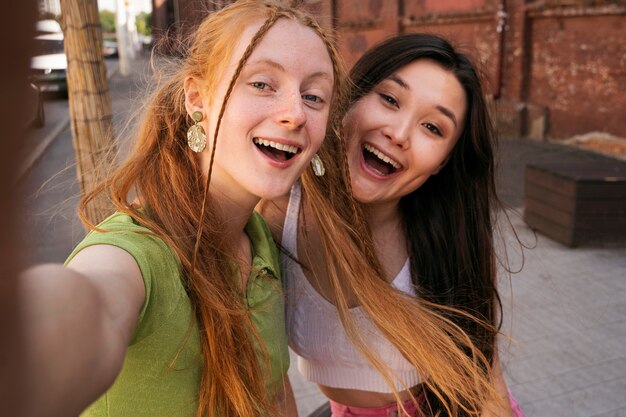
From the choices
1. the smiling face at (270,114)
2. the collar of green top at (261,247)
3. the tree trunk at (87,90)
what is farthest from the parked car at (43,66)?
the tree trunk at (87,90)

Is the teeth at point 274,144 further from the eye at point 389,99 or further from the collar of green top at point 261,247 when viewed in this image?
the eye at point 389,99

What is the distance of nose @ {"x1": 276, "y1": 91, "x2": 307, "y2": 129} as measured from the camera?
133 cm

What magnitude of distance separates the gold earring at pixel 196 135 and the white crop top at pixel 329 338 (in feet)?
1.88

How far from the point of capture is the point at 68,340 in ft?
1.46

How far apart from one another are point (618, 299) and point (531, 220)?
4.79 feet

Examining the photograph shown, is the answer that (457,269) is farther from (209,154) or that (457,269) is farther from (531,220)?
(531,220)

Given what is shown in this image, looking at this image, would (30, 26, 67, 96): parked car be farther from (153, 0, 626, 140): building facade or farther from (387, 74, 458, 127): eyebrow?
(153, 0, 626, 140): building facade

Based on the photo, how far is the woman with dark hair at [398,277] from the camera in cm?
179

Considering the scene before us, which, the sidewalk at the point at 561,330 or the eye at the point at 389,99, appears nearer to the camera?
the eye at the point at 389,99

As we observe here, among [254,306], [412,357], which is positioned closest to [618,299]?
[412,357]

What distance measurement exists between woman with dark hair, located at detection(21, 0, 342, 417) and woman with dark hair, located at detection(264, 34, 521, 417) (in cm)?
30

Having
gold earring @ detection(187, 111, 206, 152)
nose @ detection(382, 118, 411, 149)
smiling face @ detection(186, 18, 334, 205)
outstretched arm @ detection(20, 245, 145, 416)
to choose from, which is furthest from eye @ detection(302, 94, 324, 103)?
outstretched arm @ detection(20, 245, 145, 416)

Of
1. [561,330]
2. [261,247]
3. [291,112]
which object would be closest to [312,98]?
[291,112]

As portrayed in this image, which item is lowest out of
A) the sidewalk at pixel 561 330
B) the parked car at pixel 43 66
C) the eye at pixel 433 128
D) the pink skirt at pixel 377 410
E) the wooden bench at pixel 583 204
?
the sidewalk at pixel 561 330
